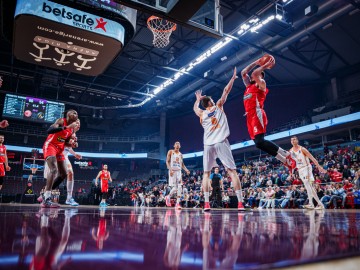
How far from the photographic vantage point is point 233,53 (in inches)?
620

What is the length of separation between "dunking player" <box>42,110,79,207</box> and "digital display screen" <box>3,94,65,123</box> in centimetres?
1400

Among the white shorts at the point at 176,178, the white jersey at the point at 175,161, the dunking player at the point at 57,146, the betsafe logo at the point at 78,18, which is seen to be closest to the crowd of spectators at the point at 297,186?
the white shorts at the point at 176,178

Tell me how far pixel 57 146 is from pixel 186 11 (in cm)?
329

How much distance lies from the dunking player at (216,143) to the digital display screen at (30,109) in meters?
15.5

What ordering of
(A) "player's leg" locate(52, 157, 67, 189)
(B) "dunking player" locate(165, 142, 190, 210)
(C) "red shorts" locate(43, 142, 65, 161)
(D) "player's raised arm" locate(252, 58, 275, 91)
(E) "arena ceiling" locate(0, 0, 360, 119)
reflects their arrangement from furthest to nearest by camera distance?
(E) "arena ceiling" locate(0, 0, 360, 119) < (B) "dunking player" locate(165, 142, 190, 210) < (A) "player's leg" locate(52, 157, 67, 189) < (C) "red shorts" locate(43, 142, 65, 161) < (D) "player's raised arm" locate(252, 58, 275, 91)

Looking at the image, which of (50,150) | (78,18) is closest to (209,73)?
(78,18)

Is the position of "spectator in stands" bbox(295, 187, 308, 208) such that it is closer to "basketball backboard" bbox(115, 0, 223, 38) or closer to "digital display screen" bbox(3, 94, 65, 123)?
"basketball backboard" bbox(115, 0, 223, 38)

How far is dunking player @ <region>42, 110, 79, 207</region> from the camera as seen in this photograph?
464cm

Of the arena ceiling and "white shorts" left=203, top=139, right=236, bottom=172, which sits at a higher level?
the arena ceiling

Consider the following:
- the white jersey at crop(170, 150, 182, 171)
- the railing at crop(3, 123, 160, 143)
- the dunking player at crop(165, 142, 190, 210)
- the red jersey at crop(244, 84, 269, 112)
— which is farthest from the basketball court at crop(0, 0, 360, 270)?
the white jersey at crop(170, 150, 182, 171)

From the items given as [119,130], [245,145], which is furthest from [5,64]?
[245,145]

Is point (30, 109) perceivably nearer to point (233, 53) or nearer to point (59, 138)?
point (233, 53)

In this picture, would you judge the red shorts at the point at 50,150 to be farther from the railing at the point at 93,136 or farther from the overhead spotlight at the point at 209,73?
the railing at the point at 93,136

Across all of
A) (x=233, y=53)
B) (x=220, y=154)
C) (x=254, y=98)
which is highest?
(x=233, y=53)
